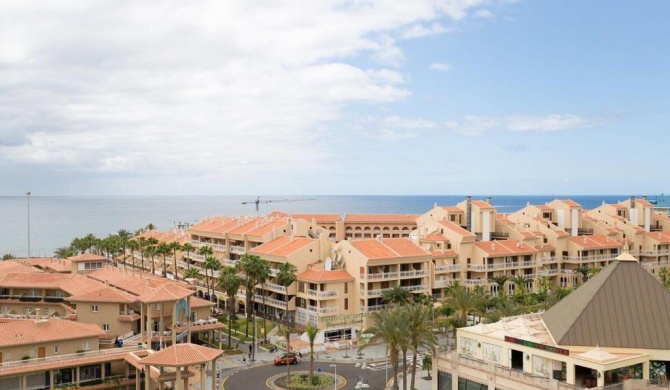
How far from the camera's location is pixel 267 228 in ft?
352

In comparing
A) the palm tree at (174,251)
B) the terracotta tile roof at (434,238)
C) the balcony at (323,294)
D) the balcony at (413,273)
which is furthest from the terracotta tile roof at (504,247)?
the palm tree at (174,251)

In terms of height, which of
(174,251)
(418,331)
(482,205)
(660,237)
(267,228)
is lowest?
(418,331)

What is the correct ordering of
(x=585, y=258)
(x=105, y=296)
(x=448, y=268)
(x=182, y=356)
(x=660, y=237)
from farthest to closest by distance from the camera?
(x=660, y=237), (x=585, y=258), (x=448, y=268), (x=105, y=296), (x=182, y=356)

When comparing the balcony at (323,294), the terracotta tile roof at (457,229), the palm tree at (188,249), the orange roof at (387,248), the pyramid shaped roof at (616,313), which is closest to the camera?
the pyramid shaped roof at (616,313)

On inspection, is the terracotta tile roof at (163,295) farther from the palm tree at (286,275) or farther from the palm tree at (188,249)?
the palm tree at (188,249)

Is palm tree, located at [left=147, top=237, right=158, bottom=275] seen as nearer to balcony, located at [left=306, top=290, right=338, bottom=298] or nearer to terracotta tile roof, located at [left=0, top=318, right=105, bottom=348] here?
balcony, located at [left=306, top=290, right=338, bottom=298]

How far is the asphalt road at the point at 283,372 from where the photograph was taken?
2418 inches

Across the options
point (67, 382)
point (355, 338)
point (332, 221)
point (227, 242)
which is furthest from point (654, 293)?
point (332, 221)

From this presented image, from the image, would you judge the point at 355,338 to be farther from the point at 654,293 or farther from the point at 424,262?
the point at 654,293

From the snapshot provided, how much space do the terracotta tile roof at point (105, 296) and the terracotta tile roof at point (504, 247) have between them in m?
58.8

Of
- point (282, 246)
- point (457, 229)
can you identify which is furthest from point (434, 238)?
point (282, 246)

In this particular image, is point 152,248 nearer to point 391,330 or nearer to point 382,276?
point 382,276

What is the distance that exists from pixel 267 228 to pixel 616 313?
66.3 meters

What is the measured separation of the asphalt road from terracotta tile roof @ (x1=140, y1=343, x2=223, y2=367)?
1242cm
